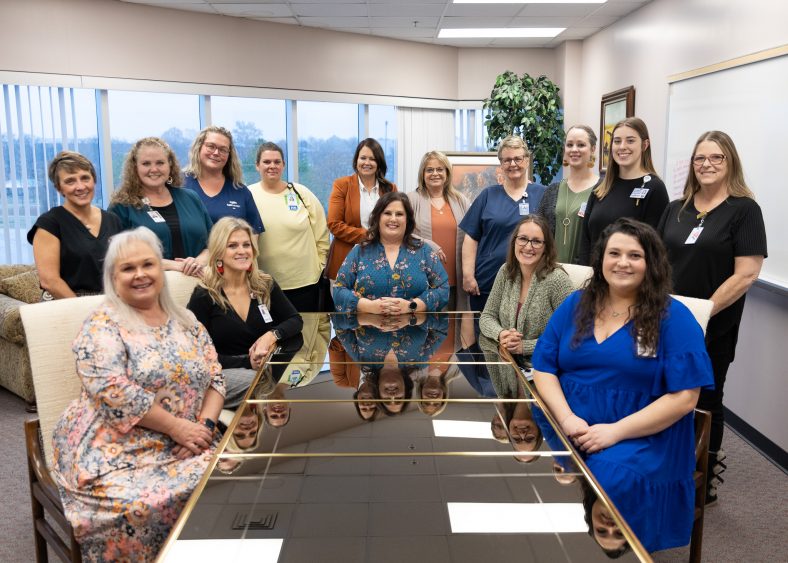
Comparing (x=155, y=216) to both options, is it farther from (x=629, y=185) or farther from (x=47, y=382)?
(x=629, y=185)

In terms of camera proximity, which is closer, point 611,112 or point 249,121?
point 611,112

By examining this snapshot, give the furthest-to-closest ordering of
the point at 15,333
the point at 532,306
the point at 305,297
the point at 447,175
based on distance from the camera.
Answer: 1. the point at 15,333
2. the point at 447,175
3. the point at 305,297
4. the point at 532,306

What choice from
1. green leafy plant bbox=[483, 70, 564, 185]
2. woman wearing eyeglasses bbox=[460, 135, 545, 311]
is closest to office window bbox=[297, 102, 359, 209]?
green leafy plant bbox=[483, 70, 564, 185]

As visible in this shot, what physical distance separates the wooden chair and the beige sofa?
2.22 metres

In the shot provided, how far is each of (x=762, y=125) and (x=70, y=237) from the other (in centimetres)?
374

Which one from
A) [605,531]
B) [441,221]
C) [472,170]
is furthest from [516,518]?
[472,170]

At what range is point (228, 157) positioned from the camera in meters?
3.74

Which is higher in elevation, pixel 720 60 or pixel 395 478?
pixel 720 60

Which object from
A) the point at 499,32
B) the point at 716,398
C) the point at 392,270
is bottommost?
the point at 716,398

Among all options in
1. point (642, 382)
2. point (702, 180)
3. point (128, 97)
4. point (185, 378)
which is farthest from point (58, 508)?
point (128, 97)

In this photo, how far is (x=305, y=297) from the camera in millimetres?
4125

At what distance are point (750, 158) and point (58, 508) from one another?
3.97 metres

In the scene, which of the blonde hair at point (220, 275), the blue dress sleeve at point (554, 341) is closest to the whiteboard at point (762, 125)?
the blue dress sleeve at point (554, 341)

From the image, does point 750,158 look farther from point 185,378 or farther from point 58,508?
point 58,508
